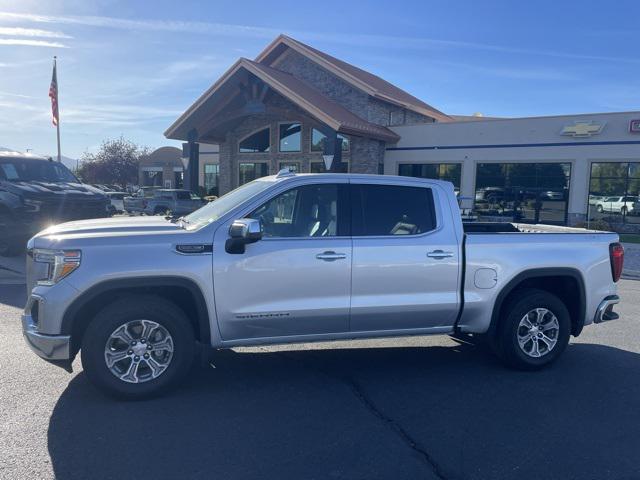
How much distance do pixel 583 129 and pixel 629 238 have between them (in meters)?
4.56

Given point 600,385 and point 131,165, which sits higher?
point 131,165

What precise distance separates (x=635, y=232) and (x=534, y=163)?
472cm

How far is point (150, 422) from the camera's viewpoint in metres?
4.00

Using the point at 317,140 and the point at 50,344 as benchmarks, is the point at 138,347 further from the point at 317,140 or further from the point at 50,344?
the point at 317,140

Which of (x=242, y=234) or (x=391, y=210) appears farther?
(x=391, y=210)

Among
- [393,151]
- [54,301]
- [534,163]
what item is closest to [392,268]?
[54,301]

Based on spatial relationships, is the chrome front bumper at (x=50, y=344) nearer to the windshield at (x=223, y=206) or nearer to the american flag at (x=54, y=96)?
the windshield at (x=223, y=206)

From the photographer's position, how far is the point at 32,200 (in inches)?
439

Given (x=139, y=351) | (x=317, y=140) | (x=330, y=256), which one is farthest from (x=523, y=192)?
(x=139, y=351)

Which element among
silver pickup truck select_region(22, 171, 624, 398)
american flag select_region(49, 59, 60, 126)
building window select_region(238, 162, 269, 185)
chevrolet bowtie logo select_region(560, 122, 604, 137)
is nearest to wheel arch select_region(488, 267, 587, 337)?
silver pickup truck select_region(22, 171, 624, 398)

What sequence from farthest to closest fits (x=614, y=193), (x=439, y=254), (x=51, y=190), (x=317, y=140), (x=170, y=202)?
(x=317, y=140) → (x=614, y=193) → (x=170, y=202) → (x=51, y=190) → (x=439, y=254)

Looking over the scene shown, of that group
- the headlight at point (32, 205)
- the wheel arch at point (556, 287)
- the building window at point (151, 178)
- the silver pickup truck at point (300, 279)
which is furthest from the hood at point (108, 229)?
the building window at point (151, 178)

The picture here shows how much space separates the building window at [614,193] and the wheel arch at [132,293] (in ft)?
69.6

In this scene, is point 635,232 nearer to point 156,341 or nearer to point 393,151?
point 393,151
